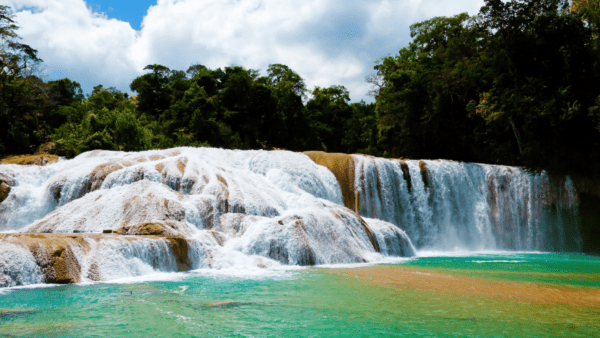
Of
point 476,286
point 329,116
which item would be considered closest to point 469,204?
point 476,286

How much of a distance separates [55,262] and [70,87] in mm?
35767

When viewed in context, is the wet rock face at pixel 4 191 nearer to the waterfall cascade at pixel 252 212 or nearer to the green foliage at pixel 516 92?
the waterfall cascade at pixel 252 212

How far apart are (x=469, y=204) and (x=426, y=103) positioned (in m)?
9.89

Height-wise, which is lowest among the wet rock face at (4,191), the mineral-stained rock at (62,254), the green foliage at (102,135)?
the mineral-stained rock at (62,254)

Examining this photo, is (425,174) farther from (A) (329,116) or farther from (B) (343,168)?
(A) (329,116)

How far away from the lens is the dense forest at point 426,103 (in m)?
22.5

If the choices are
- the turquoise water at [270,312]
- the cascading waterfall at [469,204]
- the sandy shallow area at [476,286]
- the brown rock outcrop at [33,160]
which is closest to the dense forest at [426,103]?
the cascading waterfall at [469,204]

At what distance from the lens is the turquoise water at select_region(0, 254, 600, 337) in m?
5.23

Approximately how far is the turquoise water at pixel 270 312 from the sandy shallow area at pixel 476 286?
0.47m

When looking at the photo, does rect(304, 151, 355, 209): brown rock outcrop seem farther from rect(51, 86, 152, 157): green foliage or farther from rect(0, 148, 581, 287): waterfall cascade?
rect(51, 86, 152, 157): green foliage

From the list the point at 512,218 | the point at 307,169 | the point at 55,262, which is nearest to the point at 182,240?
the point at 55,262

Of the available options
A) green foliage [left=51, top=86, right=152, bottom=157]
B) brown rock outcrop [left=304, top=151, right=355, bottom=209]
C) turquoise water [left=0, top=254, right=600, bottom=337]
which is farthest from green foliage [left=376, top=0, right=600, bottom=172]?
turquoise water [left=0, top=254, right=600, bottom=337]

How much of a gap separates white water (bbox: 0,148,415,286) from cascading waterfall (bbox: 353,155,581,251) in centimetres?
421

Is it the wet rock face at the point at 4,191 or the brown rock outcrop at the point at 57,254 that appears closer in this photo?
the brown rock outcrop at the point at 57,254
